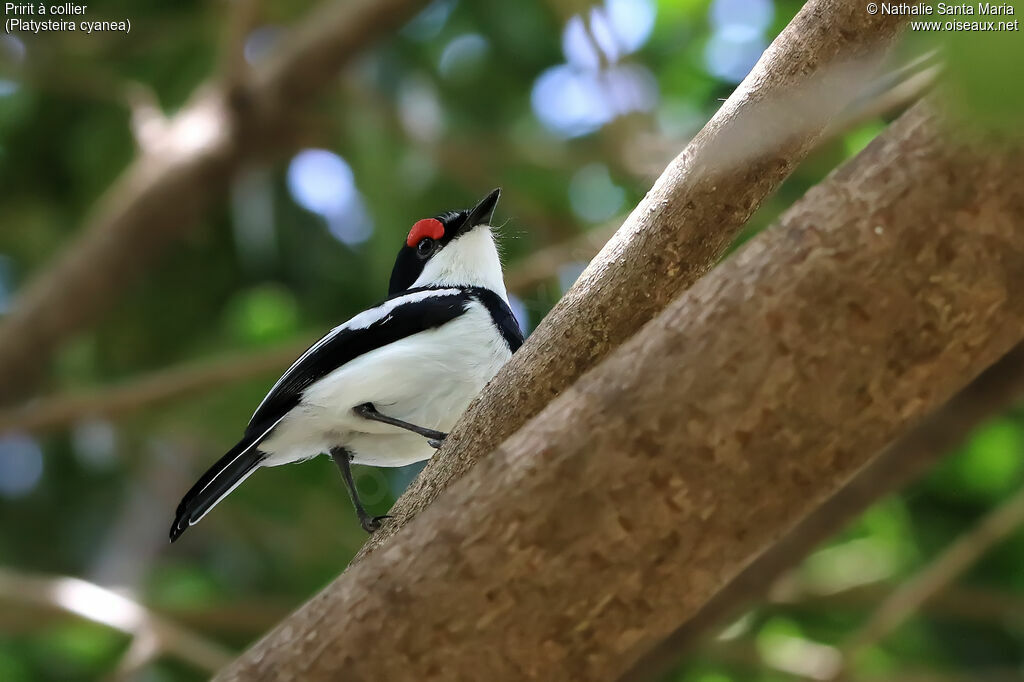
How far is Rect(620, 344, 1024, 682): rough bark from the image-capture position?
421cm

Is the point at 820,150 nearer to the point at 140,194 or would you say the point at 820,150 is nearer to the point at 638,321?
the point at 638,321

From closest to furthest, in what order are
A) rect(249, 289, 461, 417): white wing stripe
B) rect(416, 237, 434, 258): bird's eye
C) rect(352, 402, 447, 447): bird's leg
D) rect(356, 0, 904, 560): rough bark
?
1. rect(356, 0, 904, 560): rough bark
2. rect(352, 402, 447, 447): bird's leg
3. rect(249, 289, 461, 417): white wing stripe
4. rect(416, 237, 434, 258): bird's eye

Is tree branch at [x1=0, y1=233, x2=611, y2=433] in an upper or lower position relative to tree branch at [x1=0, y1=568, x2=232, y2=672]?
upper

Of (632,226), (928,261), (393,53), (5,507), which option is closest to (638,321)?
(632,226)

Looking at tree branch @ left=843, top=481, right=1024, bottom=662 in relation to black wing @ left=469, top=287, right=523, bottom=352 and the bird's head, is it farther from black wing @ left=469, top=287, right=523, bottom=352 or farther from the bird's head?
the bird's head

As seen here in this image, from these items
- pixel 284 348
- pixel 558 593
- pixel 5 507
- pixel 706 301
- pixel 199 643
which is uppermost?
pixel 5 507

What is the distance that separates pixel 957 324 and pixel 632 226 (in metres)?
0.89

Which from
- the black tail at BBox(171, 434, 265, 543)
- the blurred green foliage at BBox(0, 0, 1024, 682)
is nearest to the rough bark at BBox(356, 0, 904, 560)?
the black tail at BBox(171, 434, 265, 543)

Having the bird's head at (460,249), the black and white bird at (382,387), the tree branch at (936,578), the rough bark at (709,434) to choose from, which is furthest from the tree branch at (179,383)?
the rough bark at (709,434)

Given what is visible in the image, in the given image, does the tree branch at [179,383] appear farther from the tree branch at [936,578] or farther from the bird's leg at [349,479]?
the tree branch at [936,578]

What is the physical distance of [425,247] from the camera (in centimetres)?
455

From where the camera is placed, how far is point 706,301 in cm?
154

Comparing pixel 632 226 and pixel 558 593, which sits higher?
pixel 632 226

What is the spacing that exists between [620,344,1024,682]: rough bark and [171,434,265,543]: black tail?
1790 millimetres
